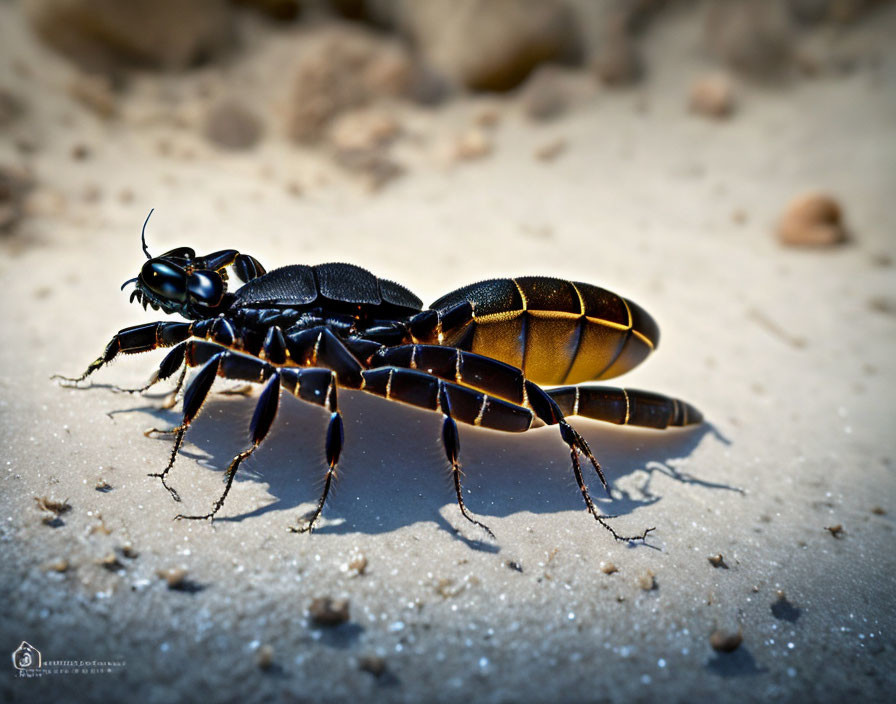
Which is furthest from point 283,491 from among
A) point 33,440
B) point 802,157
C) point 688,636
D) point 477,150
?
Answer: point 802,157

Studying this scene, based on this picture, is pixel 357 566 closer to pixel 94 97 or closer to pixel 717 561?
pixel 717 561

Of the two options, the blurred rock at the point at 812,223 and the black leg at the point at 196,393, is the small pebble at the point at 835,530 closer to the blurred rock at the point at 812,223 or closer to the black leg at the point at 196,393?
the black leg at the point at 196,393

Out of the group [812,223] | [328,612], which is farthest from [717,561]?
[812,223]

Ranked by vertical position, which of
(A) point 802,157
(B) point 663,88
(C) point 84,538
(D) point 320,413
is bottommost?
(C) point 84,538

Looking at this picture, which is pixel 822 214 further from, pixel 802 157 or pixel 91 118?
pixel 91 118

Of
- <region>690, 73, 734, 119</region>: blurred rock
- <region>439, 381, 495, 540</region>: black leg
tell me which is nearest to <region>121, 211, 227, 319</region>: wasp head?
<region>439, 381, 495, 540</region>: black leg
